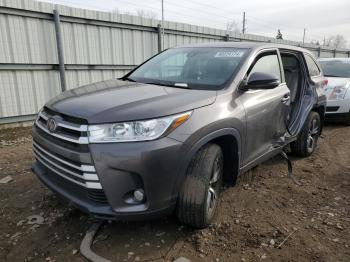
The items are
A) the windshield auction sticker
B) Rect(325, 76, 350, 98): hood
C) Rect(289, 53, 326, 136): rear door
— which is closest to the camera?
the windshield auction sticker

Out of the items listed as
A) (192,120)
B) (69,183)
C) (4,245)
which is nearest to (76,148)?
(69,183)

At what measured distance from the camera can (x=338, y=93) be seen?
6.99 m

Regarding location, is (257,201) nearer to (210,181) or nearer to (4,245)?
(210,181)

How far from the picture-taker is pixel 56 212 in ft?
10.5

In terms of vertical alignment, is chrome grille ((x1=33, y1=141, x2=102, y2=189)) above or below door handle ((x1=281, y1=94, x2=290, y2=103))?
below

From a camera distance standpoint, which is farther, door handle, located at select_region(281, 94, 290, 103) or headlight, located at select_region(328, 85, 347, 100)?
headlight, located at select_region(328, 85, 347, 100)

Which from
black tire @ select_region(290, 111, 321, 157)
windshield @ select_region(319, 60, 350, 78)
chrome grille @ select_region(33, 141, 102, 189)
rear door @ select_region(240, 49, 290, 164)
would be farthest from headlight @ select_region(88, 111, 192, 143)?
windshield @ select_region(319, 60, 350, 78)

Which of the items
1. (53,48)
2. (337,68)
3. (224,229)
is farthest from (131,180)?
(337,68)

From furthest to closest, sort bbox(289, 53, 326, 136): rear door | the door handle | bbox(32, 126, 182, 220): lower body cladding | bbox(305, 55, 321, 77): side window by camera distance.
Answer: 1. bbox(305, 55, 321, 77): side window
2. bbox(289, 53, 326, 136): rear door
3. the door handle
4. bbox(32, 126, 182, 220): lower body cladding

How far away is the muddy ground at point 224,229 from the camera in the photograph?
2.56m

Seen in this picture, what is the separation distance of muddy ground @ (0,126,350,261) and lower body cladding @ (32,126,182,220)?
0.44 m

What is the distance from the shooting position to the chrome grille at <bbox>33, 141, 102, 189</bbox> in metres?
2.32

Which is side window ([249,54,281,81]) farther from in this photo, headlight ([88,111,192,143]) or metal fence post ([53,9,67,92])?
metal fence post ([53,9,67,92])

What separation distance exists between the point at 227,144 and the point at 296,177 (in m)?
1.65
